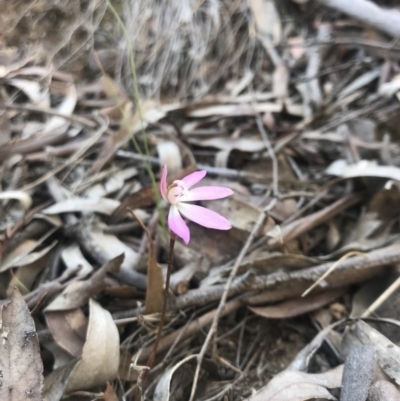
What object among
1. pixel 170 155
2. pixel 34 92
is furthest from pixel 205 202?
pixel 34 92

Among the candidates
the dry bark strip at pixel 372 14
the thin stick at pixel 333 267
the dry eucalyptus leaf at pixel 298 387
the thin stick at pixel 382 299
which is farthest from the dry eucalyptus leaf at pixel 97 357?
the dry bark strip at pixel 372 14

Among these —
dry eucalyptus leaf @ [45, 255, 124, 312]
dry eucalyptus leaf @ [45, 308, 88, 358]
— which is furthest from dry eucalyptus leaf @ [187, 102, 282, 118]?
dry eucalyptus leaf @ [45, 308, 88, 358]

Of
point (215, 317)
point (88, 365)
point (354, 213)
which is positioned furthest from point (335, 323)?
point (88, 365)

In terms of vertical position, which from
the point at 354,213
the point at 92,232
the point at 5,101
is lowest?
the point at 354,213

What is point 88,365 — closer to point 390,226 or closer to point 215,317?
point 215,317

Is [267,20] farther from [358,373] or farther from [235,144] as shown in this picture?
[358,373]

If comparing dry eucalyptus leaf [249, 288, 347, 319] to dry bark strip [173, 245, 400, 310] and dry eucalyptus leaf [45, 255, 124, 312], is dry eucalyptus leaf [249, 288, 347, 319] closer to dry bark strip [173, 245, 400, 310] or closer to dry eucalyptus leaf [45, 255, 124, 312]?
dry bark strip [173, 245, 400, 310]
